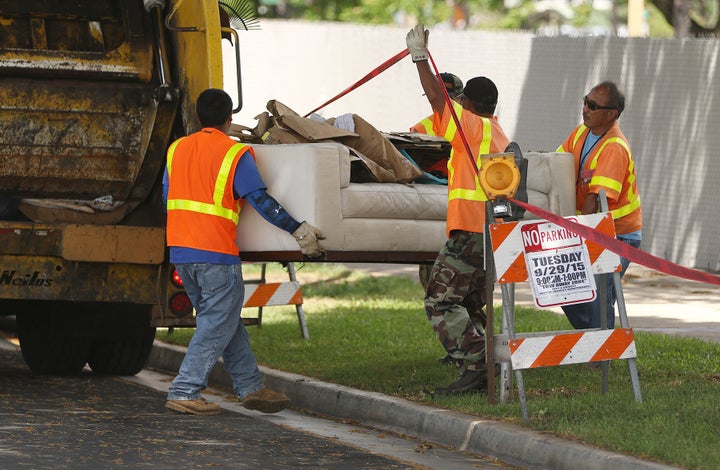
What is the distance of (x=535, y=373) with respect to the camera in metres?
8.34

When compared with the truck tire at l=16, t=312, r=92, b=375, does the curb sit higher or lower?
lower

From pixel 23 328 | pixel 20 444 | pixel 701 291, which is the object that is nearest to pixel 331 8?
pixel 701 291

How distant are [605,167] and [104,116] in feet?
9.55

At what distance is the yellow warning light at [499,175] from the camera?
268 inches

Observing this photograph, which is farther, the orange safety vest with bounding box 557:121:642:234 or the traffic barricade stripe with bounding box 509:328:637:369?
the orange safety vest with bounding box 557:121:642:234

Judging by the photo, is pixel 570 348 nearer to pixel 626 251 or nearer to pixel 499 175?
pixel 626 251

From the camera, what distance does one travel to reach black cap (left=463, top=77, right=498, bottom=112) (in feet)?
25.0

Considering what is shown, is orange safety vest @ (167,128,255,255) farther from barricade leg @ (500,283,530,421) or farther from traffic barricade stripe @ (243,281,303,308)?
traffic barricade stripe @ (243,281,303,308)

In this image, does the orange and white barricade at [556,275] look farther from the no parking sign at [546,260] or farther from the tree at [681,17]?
the tree at [681,17]

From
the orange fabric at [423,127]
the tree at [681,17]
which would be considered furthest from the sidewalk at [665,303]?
the tree at [681,17]

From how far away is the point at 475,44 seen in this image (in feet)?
64.4

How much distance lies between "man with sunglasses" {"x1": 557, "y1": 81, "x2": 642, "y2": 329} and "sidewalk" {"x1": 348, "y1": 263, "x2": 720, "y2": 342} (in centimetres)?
187

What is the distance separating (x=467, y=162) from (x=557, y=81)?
10.9 metres

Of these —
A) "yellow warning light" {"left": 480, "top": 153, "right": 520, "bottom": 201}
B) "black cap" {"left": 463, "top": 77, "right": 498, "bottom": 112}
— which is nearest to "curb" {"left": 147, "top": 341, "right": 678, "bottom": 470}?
"yellow warning light" {"left": 480, "top": 153, "right": 520, "bottom": 201}
